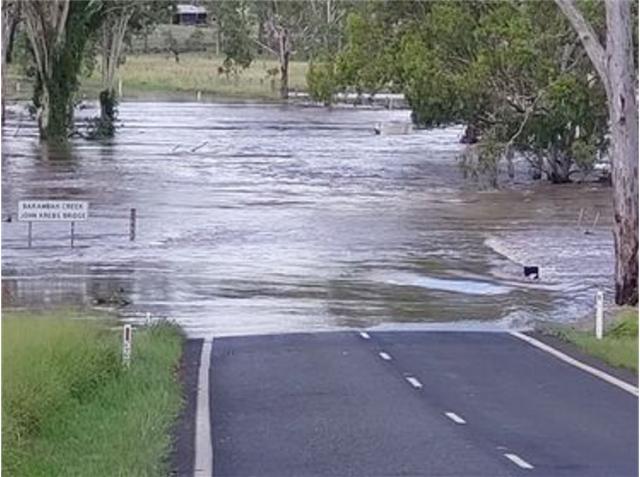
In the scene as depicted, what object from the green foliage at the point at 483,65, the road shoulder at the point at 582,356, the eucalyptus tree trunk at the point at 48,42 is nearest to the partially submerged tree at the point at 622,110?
the road shoulder at the point at 582,356

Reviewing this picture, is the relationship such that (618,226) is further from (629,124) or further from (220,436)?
(220,436)

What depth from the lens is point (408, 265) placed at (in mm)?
37719

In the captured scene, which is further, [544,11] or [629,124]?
[544,11]

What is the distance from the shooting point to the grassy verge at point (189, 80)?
134875mm

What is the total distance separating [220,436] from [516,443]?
2577 millimetres

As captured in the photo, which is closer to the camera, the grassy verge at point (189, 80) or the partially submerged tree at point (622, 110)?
the partially submerged tree at point (622, 110)

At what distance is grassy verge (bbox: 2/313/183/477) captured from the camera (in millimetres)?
11852

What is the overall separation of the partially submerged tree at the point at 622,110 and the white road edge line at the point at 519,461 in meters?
14.7

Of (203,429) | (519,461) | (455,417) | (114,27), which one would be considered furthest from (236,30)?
(519,461)

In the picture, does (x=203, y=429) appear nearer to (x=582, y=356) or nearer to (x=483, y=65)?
(x=582, y=356)

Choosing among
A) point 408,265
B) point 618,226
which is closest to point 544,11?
point 408,265

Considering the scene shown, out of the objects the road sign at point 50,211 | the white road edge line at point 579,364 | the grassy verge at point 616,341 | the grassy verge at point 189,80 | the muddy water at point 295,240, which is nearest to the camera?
the white road edge line at point 579,364

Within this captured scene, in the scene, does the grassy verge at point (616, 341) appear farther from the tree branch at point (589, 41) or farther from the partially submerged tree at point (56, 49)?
the partially submerged tree at point (56, 49)

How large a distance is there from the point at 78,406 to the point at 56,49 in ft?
203
